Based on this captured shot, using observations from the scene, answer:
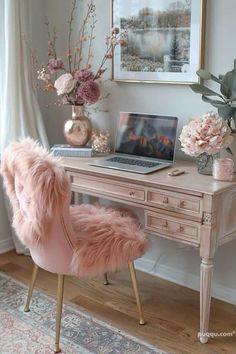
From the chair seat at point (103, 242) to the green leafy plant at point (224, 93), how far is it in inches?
27.3

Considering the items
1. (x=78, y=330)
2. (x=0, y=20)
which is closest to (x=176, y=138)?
(x=78, y=330)

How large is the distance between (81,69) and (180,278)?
1387 millimetres

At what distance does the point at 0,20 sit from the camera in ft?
9.41

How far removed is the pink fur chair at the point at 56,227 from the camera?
6.14 ft

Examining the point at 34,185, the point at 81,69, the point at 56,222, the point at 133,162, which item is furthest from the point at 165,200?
the point at 81,69

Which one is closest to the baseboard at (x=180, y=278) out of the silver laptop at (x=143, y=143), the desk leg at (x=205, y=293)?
the desk leg at (x=205, y=293)

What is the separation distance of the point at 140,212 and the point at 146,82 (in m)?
0.79

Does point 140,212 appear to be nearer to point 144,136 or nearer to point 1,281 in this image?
point 144,136

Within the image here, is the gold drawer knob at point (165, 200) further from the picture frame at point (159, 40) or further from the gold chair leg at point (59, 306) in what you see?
the picture frame at point (159, 40)

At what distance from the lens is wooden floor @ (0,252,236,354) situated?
2.21 metres

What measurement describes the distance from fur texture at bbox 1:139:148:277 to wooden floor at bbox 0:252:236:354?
1.42ft

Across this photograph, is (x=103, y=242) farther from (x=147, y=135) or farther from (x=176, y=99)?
(x=176, y=99)

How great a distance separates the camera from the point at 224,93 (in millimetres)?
2193

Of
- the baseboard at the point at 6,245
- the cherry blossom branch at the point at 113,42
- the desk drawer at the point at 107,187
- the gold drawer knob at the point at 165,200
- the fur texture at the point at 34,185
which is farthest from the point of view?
the baseboard at the point at 6,245
